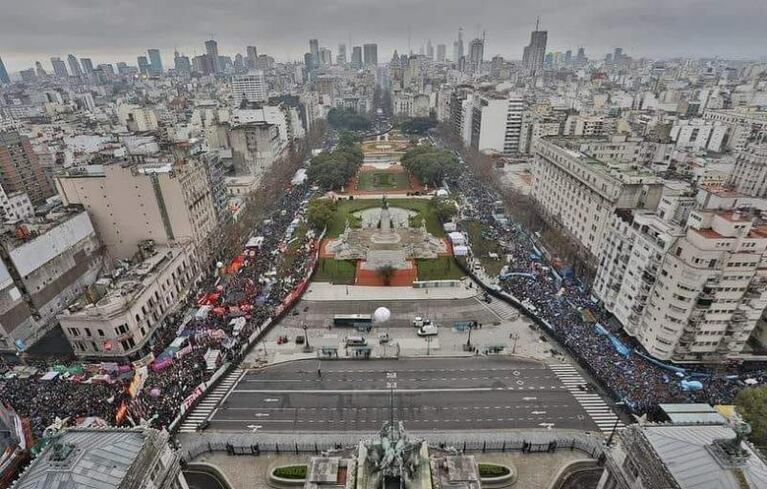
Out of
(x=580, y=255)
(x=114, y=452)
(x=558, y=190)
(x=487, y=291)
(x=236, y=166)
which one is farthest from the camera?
(x=236, y=166)

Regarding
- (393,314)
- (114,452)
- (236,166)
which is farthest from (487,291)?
(236,166)

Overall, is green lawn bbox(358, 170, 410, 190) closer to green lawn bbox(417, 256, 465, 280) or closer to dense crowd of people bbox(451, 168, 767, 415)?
dense crowd of people bbox(451, 168, 767, 415)

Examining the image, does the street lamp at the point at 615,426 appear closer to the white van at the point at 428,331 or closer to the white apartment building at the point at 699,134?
the white van at the point at 428,331

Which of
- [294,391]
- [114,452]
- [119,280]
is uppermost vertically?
[114,452]

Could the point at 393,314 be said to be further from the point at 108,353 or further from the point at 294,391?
the point at 108,353

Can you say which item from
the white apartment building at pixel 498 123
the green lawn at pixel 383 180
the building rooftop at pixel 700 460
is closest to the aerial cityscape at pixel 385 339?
the building rooftop at pixel 700 460

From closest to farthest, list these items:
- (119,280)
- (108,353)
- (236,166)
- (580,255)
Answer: (108,353), (119,280), (580,255), (236,166)

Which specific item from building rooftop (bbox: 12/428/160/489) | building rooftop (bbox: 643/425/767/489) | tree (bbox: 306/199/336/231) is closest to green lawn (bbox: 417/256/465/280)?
tree (bbox: 306/199/336/231)
